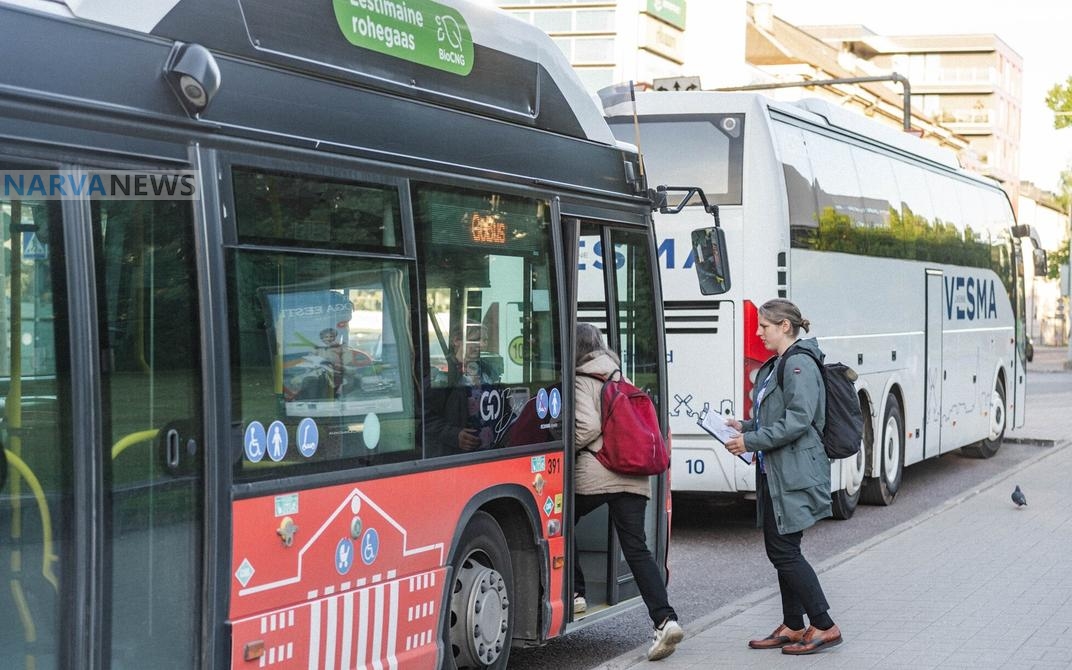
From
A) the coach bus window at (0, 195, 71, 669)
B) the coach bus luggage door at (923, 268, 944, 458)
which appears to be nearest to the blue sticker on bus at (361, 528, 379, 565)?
the coach bus window at (0, 195, 71, 669)

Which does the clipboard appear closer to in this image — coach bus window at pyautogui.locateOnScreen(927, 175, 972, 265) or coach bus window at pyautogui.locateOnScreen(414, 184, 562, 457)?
coach bus window at pyautogui.locateOnScreen(414, 184, 562, 457)

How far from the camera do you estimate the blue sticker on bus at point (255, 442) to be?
5.25 metres

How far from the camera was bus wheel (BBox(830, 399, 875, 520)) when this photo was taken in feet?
45.3

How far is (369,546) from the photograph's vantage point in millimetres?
5926

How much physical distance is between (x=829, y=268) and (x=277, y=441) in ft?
28.5

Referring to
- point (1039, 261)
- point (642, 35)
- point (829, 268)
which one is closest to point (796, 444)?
point (829, 268)

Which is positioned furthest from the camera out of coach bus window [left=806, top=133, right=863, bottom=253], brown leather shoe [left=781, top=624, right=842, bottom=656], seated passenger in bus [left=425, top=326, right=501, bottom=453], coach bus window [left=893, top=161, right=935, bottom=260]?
coach bus window [left=893, top=161, right=935, bottom=260]

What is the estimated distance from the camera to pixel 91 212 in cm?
470

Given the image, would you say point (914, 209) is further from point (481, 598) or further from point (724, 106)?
point (481, 598)

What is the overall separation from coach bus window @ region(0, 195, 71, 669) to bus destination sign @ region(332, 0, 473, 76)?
6.26 ft

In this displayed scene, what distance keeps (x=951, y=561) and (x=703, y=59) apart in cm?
7374

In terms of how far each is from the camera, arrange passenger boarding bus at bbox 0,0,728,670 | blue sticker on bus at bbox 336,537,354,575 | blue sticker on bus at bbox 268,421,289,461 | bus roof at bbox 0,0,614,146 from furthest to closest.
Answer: blue sticker on bus at bbox 336,537,354,575 < blue sticker on bus at bbox 268,421,289,461 < bus roof at bbox 0,0,614,146 < passenger boarding bus at bbox 0,0,728,670

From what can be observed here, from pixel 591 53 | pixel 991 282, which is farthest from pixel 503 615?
pixel 591 53

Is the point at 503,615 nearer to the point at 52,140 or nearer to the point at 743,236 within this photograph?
the point at 52,140
